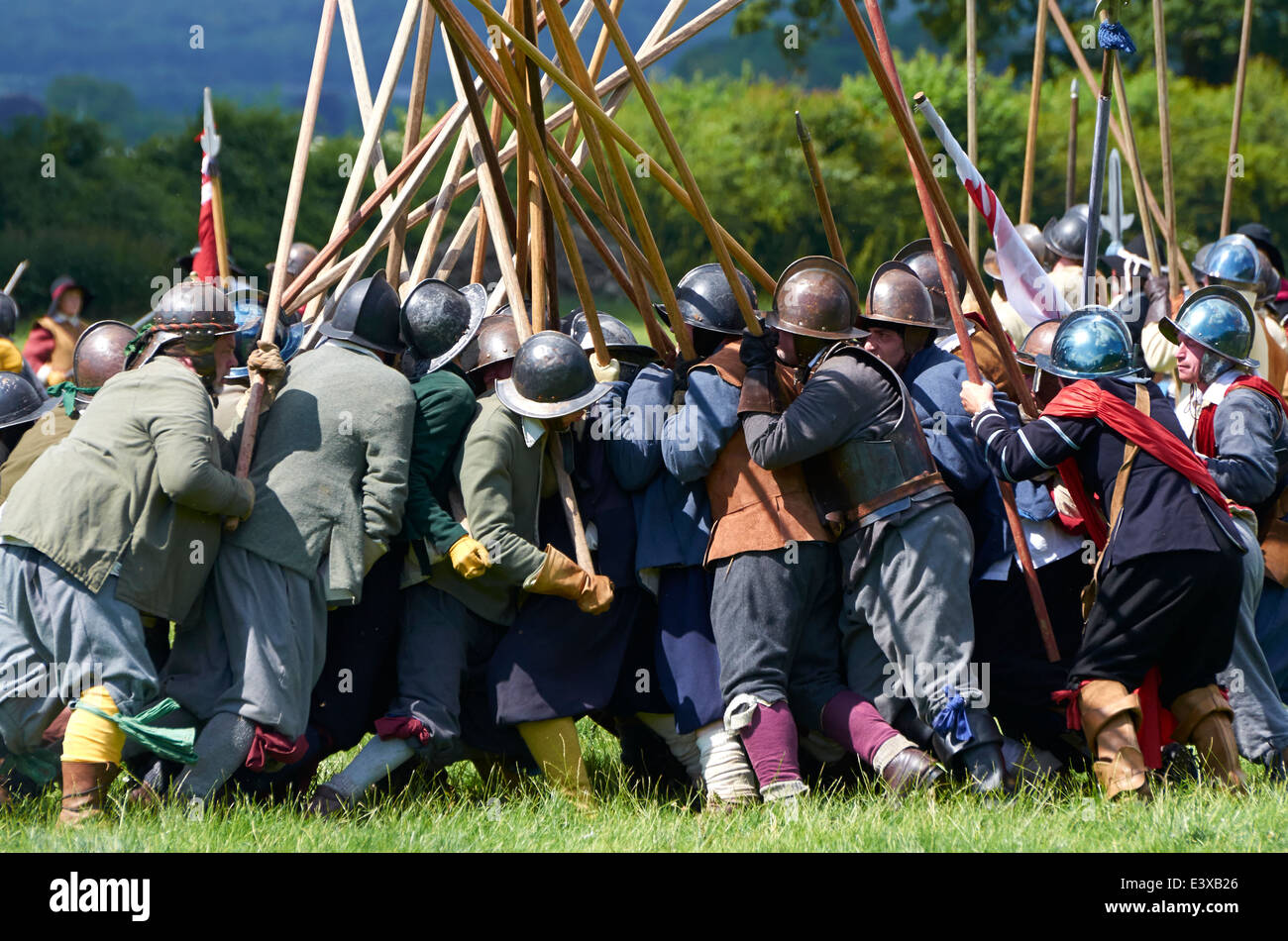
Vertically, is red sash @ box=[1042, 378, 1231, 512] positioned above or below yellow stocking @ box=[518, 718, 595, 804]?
above

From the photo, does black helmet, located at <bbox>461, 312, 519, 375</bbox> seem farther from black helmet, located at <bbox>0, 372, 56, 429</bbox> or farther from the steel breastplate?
black helmet, located at <bbox>0, 372, 56, 429</bbox>

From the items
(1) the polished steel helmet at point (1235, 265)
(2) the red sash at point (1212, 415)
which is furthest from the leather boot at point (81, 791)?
(1) the polished steel helmet at point (1235, 265)

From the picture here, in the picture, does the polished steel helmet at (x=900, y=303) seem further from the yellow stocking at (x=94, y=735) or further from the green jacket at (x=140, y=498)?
the yellow stocking at (x=94, y=735)

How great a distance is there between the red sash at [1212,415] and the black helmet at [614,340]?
2.16 m

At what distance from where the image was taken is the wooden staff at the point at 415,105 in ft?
22.0

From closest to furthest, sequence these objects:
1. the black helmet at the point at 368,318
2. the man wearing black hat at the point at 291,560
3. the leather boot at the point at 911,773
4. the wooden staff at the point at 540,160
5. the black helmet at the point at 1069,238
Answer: the man wearing black hat at the point at 291,560 < the leather boot at the point at 911,773 < the wooden staff at the point at 540,160 < the black helmet at the point at 368,318 < the black helmet at the point at 1069,238

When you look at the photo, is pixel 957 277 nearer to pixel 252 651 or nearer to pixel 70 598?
pixel 252 651

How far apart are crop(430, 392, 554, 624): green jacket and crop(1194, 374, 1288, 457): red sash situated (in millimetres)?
2559

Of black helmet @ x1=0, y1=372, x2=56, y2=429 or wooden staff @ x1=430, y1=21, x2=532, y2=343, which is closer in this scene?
wooden staff @ x1=430, y1=21, x2=532, y2=343

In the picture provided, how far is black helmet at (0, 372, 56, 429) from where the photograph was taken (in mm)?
6090

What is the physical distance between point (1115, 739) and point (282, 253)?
11.6 ft

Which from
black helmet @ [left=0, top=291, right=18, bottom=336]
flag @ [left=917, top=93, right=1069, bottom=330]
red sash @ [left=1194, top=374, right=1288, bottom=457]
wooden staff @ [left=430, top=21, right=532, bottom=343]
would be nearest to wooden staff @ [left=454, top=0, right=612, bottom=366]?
wooden staff @ [left=430, top=21, right=532, bottom=343]

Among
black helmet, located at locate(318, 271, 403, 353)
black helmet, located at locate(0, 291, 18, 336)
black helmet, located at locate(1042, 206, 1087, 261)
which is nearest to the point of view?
black helmet, located at locate(318, 271, 403, 353)

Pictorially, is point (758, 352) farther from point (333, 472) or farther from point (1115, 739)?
point (1115, 739)
